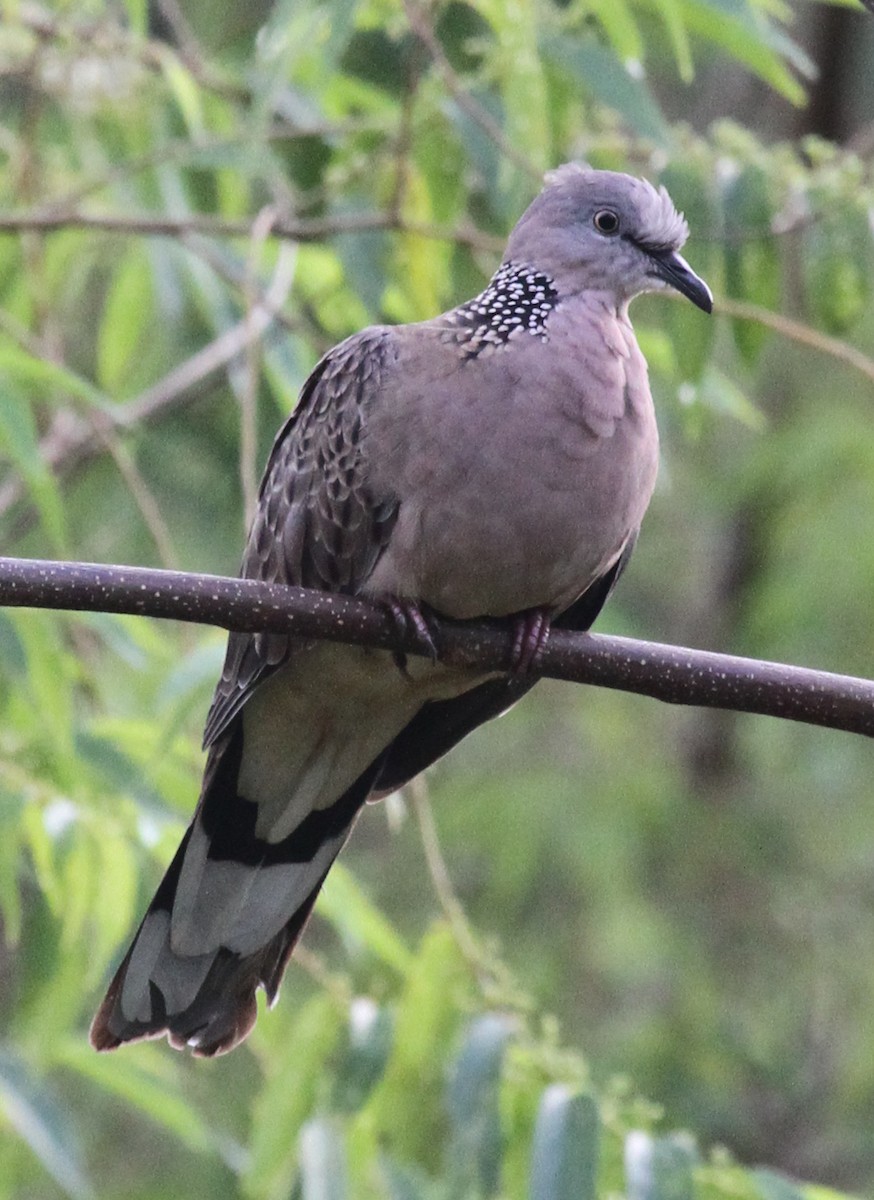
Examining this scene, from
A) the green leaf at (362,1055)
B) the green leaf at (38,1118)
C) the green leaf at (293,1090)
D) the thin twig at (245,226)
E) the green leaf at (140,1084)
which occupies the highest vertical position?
the thin twig at (245,226)

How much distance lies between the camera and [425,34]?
3.70m

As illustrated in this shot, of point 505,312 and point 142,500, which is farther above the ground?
point 505,312

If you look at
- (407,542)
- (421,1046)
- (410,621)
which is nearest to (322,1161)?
(421,1046)

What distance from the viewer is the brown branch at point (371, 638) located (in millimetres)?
2480

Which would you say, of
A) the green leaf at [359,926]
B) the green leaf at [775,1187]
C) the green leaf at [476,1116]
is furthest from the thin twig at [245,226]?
the green leaf at [775,1187]

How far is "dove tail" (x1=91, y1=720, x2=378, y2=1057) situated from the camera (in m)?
3.58

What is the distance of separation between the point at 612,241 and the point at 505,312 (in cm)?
30

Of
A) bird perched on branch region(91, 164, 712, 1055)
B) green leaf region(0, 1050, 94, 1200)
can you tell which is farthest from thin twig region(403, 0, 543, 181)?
green leaf region(0, 1050, 94, 1200)

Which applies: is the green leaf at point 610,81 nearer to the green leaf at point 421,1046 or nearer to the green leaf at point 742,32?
the green leaf at point 742,32

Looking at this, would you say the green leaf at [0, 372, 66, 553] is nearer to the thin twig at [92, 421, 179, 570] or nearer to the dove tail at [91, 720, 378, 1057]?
the thin twig at [92, 421, 179, 570]

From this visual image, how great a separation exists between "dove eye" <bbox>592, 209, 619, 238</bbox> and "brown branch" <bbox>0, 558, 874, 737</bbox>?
1039 mm

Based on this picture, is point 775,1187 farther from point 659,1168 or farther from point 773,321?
point 773,321

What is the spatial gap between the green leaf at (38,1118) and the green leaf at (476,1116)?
2.42 ft

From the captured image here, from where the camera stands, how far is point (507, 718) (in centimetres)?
830
